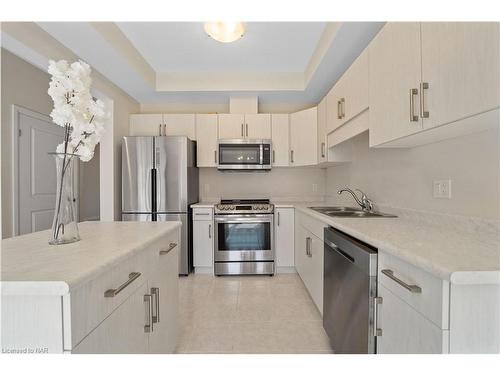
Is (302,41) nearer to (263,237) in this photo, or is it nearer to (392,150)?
(392,150)

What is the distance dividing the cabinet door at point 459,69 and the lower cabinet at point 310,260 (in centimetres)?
126

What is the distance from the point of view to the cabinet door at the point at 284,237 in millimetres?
3162

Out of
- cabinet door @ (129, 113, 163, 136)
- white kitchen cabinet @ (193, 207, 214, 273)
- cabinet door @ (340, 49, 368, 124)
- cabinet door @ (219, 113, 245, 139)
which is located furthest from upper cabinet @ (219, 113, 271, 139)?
cabinet door @ (340, 49, 368, 124)

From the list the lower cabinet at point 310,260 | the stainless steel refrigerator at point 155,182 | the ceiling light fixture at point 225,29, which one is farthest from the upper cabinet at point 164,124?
the lower cabinet at point 310,260

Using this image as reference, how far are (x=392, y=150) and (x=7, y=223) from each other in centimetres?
407

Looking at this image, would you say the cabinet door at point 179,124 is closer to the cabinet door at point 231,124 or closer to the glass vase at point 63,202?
the cabinet door at point 231,124

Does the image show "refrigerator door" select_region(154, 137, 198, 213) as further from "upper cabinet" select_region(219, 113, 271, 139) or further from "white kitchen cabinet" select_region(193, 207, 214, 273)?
"upper cabinet" select_region(219, 113, 271, 139)

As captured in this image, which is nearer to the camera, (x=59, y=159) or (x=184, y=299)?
(x=59, y=159)

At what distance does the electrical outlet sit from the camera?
1457 millimetres

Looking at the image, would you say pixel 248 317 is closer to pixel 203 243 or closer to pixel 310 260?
pixel 310 260

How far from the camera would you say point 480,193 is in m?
1.25

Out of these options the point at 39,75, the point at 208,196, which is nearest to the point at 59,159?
the point at 208,196

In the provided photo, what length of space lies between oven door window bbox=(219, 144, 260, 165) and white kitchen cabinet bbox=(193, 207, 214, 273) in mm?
714
